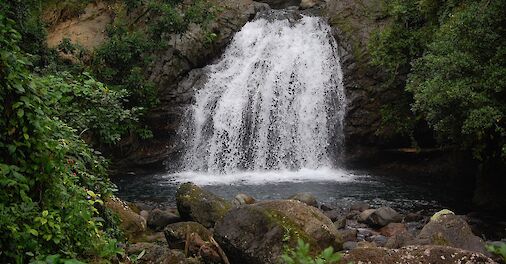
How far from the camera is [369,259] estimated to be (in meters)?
6.25

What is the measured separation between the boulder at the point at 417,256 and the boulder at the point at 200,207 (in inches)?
202

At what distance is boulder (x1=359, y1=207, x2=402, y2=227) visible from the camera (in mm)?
12320

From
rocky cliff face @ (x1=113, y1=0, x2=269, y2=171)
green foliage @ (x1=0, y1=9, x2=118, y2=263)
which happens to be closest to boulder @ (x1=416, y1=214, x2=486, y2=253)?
green foliage @ (x1=0, y1=9, x2=118, y2=263)

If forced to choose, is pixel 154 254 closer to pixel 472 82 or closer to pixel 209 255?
pixel 209 255

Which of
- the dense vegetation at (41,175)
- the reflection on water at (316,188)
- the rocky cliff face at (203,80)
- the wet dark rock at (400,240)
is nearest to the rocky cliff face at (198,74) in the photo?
the rocky cliff face at (203,80)

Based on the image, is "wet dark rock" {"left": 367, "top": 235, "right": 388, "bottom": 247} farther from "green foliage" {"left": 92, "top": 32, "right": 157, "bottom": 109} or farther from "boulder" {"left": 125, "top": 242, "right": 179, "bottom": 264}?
"green foliage" {"left": 92, "top": 32, "right": 157, "bottom": 109}

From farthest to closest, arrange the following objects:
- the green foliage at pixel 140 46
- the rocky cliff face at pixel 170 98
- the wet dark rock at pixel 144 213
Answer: the rocky cliff face at pixel 170 98
the green foliage at pixel 140 46
the wet dark rock at pixel 144 213

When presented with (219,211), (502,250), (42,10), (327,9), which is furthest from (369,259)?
(42,10)

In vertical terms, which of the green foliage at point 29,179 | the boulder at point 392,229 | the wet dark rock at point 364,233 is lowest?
the wet dark rock at point 364,233

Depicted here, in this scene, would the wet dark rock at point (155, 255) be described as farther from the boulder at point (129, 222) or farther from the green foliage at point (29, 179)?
the boulder at point (129, 222)

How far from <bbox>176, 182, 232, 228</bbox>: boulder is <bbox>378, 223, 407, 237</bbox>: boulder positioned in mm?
3939

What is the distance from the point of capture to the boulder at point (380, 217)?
1232 cm

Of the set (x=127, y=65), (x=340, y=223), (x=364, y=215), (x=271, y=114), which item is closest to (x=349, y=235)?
(x=340, y=223)

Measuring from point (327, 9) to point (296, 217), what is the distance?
17089mm
